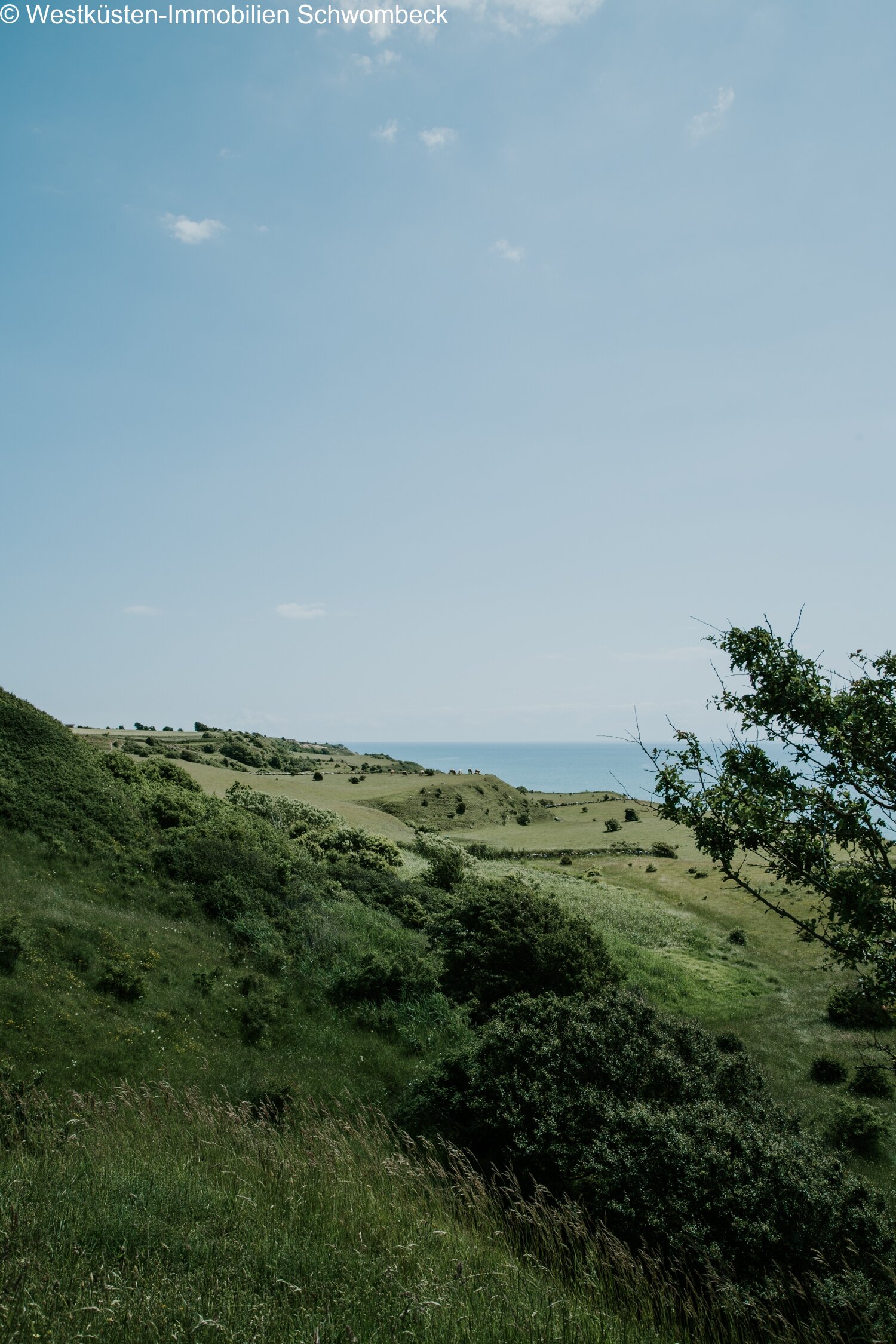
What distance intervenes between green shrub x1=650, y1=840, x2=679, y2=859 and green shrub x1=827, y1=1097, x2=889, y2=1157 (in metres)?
36.2

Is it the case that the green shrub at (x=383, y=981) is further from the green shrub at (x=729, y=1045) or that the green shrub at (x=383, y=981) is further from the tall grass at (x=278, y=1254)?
the tall grass at (x=278, y=1254)

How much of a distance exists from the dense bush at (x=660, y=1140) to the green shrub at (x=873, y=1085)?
32.1ft

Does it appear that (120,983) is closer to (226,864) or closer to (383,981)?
(383,981)

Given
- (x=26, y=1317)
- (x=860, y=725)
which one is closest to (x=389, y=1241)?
(x=26, y=1317)

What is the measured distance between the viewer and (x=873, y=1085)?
64.8 feet

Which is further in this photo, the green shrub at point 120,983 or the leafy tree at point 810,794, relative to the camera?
the green shrub at point 120,983

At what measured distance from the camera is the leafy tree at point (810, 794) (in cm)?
762

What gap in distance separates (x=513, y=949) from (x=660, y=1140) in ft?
34.6

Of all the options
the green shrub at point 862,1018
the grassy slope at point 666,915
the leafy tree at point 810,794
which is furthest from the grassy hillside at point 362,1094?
the leafy tree at point 810,794

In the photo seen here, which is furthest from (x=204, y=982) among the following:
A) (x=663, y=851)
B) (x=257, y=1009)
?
(x=663, y=851)

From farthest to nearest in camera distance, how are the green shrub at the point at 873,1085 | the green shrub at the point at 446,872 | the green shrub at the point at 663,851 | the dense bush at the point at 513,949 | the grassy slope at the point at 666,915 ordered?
1. the green shrub at the point at 663,851
2. the green shrub at the point at 446,872
3. the grassy slope at the point at 666,915
4. the dense bush at the point at 513,949
5. the green shrub at the point at 873,1085

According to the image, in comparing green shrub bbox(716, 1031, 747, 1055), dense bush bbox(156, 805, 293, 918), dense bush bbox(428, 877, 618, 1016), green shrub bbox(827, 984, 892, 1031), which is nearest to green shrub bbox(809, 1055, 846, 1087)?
green shrub bbox(827, 984, 892, 1031)

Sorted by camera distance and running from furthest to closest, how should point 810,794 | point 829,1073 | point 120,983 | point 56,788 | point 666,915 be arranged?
point 666,915 < point 56,788 < point 829,1073 < point 120,983 < point 810,794

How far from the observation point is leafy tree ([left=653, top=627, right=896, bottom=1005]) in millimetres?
7621
